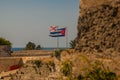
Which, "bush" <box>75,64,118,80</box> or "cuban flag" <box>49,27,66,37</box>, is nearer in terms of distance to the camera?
"bush" <box>75,64,118,80</box>

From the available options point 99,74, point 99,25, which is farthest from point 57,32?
point 99,25

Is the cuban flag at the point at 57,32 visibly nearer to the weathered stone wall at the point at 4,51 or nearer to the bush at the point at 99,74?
the weathered stone wall at the point at 4,51

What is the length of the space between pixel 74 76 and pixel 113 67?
3.07ft

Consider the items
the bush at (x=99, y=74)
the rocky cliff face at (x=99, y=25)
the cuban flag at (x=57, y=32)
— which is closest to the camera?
the rocky cliff face at (x=99, y=25)

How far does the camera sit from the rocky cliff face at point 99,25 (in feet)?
27.5

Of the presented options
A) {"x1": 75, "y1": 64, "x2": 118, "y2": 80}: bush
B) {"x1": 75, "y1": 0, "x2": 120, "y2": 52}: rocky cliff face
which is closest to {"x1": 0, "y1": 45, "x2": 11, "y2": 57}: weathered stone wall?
{"x1": 75, "y1": 64, "x2": 118, "y2": 80}: bush

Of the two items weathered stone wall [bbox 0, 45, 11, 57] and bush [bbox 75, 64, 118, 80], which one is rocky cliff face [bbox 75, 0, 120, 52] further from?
weathered stone wall [bbox 0, 45, 11, 57]

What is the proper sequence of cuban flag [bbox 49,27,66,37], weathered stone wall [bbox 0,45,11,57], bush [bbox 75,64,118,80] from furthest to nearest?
weathered stone wall [bbox 0,45,11,57], cuban flag [bbox 49,27,66,37], bush [bbox 75,64,118,80]

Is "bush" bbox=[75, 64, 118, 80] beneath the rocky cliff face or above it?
beneath

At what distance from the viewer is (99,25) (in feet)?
28.0

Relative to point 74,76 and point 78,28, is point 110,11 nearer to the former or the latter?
point 78,28

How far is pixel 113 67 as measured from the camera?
28.1ft

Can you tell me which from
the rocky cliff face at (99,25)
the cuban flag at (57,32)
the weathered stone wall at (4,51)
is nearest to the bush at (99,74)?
the rocky cliff face at (99,25)

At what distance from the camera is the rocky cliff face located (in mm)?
8383
